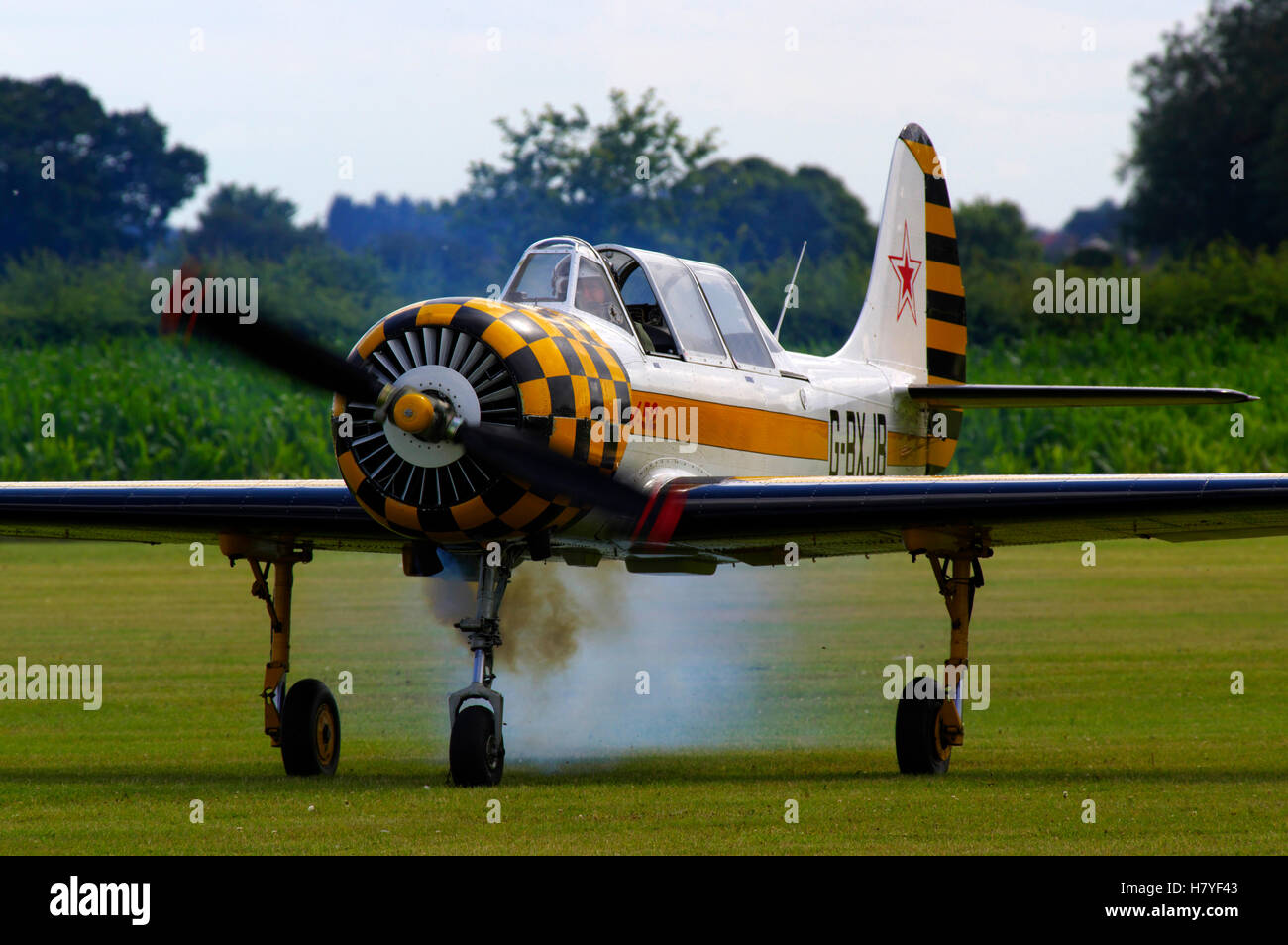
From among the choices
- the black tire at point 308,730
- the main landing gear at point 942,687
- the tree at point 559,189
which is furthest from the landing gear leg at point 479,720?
the tree at point 559,189

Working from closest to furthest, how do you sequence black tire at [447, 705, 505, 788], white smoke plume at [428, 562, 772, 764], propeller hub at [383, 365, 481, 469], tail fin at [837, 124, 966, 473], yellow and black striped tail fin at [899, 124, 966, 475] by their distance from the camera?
propeller hub at [383, 365, 481, 469] → black tire at [447, 705, 505, 788] → white smoke plume at [428, 562, 772, 764] → tail fin at [837, 124, 966, 473] → yellow and black striped tail fin at [899, 124, 966, 475]

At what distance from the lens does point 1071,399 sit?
14203 mm

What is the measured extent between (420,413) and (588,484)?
1.15m

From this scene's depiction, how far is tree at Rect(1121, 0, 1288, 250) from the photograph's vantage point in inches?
2395

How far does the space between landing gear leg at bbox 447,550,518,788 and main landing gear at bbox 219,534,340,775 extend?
1687 millimetres

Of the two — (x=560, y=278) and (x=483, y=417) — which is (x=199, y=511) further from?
(x=560, y=278)

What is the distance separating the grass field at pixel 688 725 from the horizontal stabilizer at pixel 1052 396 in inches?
99.9

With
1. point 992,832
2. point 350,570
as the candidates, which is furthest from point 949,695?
point 350,570

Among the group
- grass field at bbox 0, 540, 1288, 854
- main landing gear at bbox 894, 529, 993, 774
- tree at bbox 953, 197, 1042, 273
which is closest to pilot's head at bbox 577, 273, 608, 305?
main landing gear at bbox 894, 529, 993, 774

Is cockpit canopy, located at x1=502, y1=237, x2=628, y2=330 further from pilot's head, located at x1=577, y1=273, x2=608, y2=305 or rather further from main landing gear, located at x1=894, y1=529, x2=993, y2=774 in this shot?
main landing gear, located at x1=894, y1=529, x2=993, y2=774

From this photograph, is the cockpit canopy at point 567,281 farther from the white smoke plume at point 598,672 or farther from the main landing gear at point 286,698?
the white smoke plume at point 598,672

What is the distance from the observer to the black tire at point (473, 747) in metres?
10.2

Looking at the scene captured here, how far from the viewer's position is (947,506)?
10742 millimetres
